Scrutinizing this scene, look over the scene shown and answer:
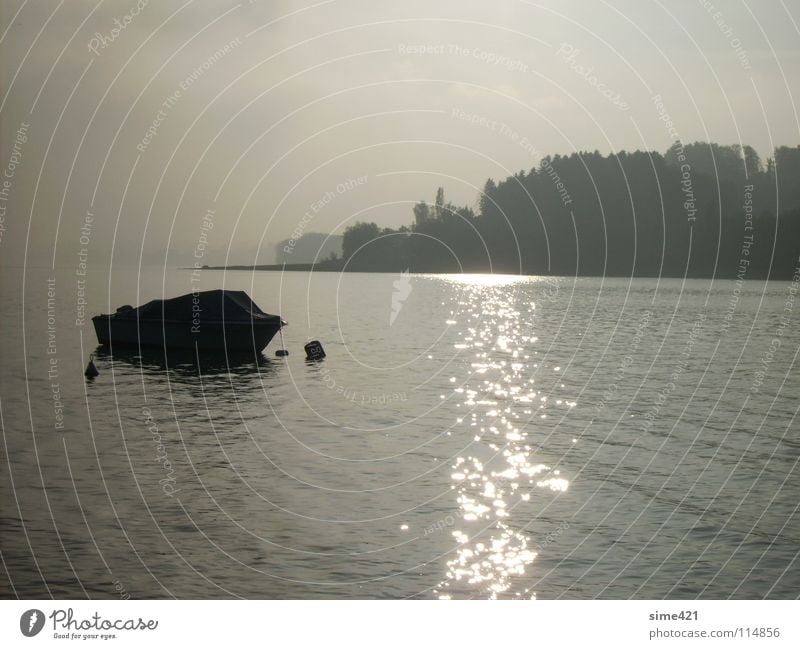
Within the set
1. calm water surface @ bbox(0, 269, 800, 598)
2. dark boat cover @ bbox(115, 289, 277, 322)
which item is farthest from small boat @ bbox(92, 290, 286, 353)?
calm water surface @ bbox(0, 269, 800, 598)

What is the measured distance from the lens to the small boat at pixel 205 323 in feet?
226

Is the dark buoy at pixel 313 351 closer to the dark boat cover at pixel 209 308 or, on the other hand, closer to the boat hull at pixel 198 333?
the boat hull at pixel 198 333

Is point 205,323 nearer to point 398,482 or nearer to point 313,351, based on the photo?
point 313,351

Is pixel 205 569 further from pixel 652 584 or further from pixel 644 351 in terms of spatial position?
pixel 644 351

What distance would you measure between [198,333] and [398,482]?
142 ft

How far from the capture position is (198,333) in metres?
69.9

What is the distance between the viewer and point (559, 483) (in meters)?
30.1

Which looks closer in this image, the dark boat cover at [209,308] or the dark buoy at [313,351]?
the dark boat cover at [209,308]

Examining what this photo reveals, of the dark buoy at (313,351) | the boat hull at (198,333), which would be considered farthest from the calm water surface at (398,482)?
the dark buoy at (313,351)

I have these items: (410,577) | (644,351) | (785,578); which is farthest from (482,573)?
(644,351)

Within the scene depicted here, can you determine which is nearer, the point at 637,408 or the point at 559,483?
the point at 559,483

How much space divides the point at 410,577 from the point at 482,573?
69.1 inches
